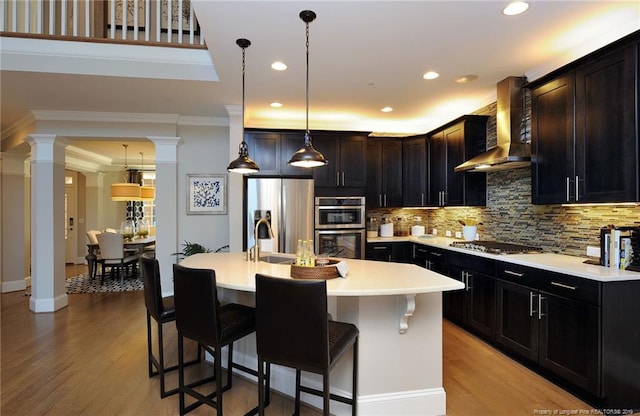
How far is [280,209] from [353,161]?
1252mm

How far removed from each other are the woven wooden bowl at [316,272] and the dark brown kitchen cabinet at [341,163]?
2.62 m

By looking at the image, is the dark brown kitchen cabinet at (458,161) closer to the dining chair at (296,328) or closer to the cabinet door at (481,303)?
the cabinet door at (481,303)

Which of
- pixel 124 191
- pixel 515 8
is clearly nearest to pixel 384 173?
pixel 515 8

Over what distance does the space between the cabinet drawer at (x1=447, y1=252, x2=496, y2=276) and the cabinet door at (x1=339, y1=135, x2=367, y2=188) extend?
162cm

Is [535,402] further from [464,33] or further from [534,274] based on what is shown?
[464,33]

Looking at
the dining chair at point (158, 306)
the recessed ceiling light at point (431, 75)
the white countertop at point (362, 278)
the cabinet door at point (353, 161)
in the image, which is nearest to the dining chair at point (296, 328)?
the white countertop at point (362, 278)

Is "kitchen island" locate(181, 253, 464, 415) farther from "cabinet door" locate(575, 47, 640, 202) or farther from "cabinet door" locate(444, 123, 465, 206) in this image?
"cabinet door" locate(444, 123, 465, 206)

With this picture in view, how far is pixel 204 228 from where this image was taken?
4.96m

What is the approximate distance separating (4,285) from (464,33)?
7428mm

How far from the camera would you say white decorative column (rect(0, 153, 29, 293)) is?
5.63 m

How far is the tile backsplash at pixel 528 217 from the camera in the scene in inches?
113

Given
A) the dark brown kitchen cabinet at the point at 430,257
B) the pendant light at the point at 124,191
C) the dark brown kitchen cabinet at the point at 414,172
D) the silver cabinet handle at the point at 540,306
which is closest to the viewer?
the silver cabinet handle at the point at 540,306

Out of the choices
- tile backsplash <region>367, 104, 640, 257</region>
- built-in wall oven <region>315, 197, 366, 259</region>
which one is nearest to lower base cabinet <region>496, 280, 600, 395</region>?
tile backsplash <region>367, 104, 640, 257</region>

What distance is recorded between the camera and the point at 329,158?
4.81 m
